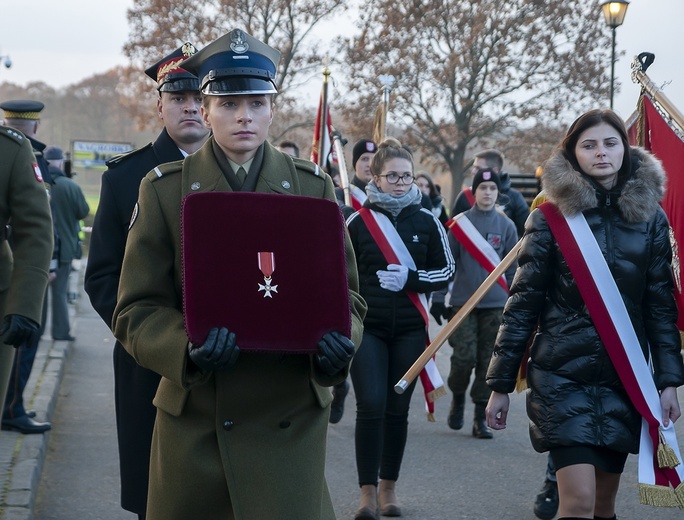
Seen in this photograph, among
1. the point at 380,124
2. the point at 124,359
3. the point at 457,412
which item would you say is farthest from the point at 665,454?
the point at 380,124

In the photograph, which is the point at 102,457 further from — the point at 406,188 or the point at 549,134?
the point at 549,134

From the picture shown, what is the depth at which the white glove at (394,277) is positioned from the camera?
6203 millimetres

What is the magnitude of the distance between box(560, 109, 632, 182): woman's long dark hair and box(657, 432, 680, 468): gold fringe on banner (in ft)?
3.31

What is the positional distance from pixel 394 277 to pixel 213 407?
3.12 m

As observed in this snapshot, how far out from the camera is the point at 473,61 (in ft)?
117

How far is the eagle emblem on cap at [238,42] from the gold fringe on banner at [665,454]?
2158 mm

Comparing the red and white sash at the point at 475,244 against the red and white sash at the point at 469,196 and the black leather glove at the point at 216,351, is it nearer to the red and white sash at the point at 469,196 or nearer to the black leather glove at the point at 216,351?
the red and white sash at the point at 469,196

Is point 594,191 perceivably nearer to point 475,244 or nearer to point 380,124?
point 475,244

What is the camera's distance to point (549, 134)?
123ft

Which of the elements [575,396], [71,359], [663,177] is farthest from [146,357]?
[71,359]

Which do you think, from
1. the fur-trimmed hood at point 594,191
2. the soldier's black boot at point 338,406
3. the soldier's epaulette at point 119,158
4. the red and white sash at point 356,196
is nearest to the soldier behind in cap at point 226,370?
the soldier's epaulette at point 119,158

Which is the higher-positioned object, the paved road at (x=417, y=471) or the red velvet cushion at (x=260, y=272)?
the red velvet cushion at (x=260, y=272)

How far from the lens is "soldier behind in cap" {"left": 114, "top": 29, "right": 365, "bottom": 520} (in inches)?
124

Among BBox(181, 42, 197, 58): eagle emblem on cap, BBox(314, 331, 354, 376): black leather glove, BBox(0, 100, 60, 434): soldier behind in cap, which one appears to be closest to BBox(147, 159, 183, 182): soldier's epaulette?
BBox(314, 331, 354, 376): black leather glove
